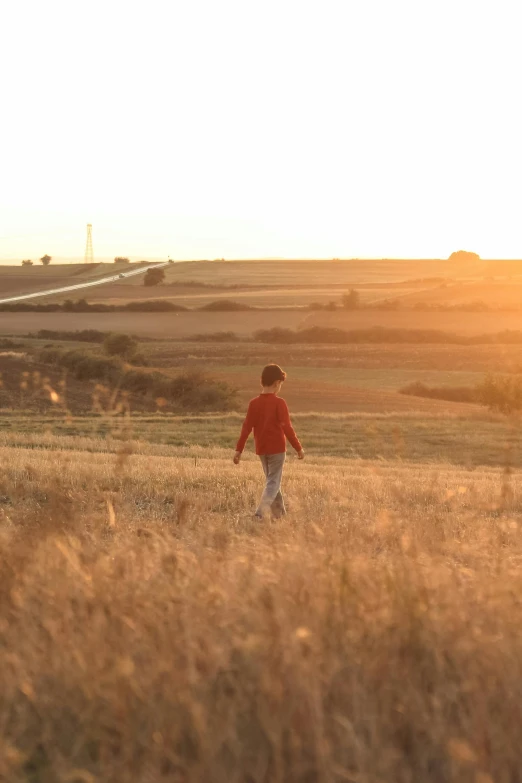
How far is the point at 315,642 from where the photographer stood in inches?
123

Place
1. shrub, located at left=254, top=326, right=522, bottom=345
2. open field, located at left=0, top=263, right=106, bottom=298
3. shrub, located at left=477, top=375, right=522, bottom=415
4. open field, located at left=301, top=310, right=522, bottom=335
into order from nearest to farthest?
1. shrub, located at left=477, top=375, right=522, bottom=415
2. shrub, located at left=254, top=326, right=522, bottom=345
3. open field, located at left=301, top=310, right=522, bottom=335
4. open field, located at left=0, top=263, right=106, bottom=298

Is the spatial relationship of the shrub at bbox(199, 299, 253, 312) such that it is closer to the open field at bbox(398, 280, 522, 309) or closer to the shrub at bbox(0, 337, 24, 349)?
the open field at bbox(398, 280, 522, 309)

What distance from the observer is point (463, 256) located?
160875 millimetres

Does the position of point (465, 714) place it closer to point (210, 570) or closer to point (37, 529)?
point (210, 570)

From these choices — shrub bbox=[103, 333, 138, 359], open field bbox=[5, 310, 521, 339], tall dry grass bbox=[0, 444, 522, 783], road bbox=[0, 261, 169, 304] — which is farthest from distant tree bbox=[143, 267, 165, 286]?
tall dry grass bbox=[0, 444, 522, 783]

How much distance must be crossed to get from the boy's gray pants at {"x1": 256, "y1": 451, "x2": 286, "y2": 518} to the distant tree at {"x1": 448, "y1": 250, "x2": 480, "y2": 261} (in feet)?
516

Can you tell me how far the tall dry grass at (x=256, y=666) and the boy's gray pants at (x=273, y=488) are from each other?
385 cm

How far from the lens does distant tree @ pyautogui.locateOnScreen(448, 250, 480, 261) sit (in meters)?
160

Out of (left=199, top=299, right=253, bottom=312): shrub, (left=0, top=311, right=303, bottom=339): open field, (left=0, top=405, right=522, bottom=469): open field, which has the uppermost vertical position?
(left=199, top=299, right=253, bottom=312): shrub

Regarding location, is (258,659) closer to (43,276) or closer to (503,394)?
(503,394)

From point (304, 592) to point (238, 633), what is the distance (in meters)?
0.35

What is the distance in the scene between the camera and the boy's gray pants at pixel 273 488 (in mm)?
8250

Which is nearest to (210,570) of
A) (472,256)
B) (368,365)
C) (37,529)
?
(37,529)

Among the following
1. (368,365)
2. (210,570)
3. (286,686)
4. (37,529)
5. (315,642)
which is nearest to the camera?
(286,686)
